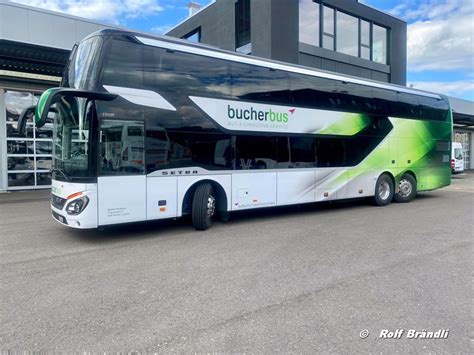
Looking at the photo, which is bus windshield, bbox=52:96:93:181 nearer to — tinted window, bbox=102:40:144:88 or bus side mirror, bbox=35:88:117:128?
bus side mirror, bbox=35:88:117:128

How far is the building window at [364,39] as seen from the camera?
22828 millimetres

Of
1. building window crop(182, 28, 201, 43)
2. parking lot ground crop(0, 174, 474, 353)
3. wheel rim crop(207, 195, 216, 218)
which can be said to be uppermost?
building window crop(182, 28, 201, 43)

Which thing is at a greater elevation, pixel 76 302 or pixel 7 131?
pixel 7 131

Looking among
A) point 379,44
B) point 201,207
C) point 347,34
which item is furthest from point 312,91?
point 379,44

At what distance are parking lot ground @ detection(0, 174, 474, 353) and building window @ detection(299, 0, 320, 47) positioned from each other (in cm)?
1437

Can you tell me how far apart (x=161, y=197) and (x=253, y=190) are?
8.20 feet

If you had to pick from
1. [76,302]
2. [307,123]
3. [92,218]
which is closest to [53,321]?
[76,302]

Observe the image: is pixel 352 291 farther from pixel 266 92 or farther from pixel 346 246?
pixel 266 92

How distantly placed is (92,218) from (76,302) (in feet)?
8.49

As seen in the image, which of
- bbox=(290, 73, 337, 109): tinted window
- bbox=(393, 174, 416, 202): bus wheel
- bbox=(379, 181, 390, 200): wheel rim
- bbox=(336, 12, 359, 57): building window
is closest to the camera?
bbox=(290, 73, 337, 109): tinted window

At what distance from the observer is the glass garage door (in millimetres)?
15695

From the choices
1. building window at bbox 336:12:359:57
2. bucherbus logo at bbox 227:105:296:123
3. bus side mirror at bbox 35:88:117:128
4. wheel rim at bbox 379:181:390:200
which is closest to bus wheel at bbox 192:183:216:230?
bucherbus logo at bbox 227:105:296:123

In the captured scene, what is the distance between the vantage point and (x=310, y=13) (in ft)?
65.4

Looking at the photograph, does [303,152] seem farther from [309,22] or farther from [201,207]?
[309,22]
